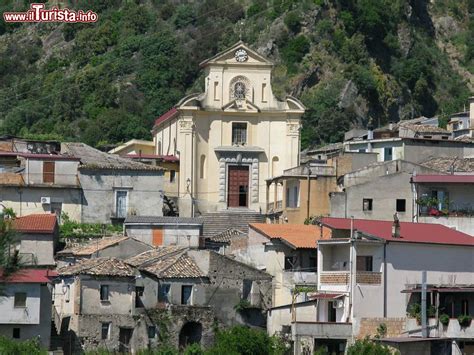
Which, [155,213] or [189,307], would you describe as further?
[155,213]

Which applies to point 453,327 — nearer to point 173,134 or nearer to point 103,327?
point 103,327

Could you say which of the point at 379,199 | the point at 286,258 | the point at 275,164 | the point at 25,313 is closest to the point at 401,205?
the point at 379,199

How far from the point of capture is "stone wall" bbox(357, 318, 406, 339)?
2881 inches

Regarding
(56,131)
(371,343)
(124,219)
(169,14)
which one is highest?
(169,14)

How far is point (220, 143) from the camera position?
98.1 m

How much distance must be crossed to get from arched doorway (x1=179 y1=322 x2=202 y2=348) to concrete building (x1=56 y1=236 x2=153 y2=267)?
6.15 metres

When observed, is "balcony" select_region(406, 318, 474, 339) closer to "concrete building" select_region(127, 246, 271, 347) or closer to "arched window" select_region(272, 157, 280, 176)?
"concrete building" select_region(127, 246, 271, 347)

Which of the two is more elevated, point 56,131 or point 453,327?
point 56,131

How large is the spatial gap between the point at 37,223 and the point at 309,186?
13.6m

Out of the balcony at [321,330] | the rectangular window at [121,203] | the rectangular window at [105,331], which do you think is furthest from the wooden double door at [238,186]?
the balcony at [321,330]

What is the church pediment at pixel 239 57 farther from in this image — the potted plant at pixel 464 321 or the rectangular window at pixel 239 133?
the potted plant at pixel 464 321

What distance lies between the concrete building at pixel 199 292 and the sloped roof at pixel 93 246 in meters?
2.33

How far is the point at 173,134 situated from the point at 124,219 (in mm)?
11452

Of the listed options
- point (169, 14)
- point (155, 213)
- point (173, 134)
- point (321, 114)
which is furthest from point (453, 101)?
point (155, 213)
